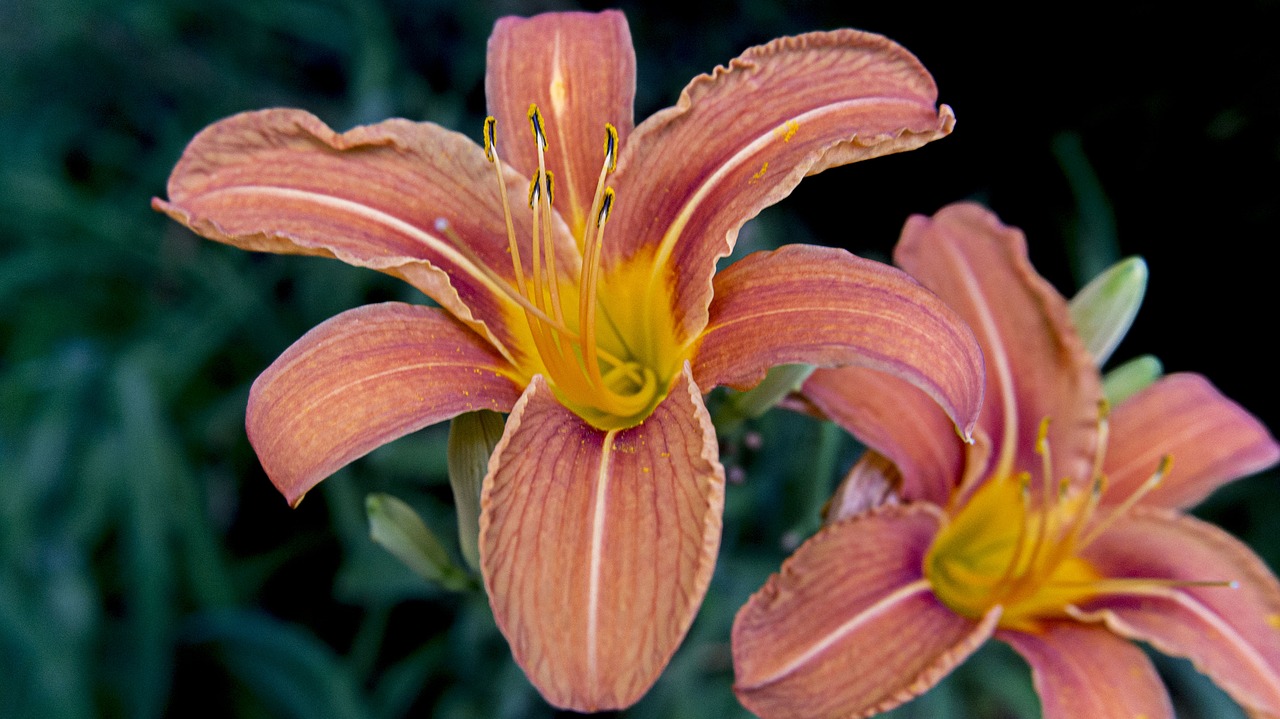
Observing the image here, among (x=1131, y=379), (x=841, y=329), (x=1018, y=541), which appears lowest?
(x=1018, y=541)

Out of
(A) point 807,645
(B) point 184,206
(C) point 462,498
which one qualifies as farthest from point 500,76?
(A) point 807,645

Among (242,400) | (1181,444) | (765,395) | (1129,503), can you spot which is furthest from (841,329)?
(242,400)

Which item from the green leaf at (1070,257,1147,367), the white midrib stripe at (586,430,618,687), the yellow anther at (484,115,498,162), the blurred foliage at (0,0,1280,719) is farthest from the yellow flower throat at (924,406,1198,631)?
the yellow anther at (484,115,498,162)

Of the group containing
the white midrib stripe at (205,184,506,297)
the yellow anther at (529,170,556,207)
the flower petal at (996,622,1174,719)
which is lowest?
the flower petal at (996,622,1174,719)

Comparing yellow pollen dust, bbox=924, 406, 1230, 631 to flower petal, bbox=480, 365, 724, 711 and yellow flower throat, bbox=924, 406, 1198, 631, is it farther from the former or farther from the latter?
flower petal, bbox=480, 365, 724, 711

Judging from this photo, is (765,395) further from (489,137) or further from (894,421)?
(489,137)
